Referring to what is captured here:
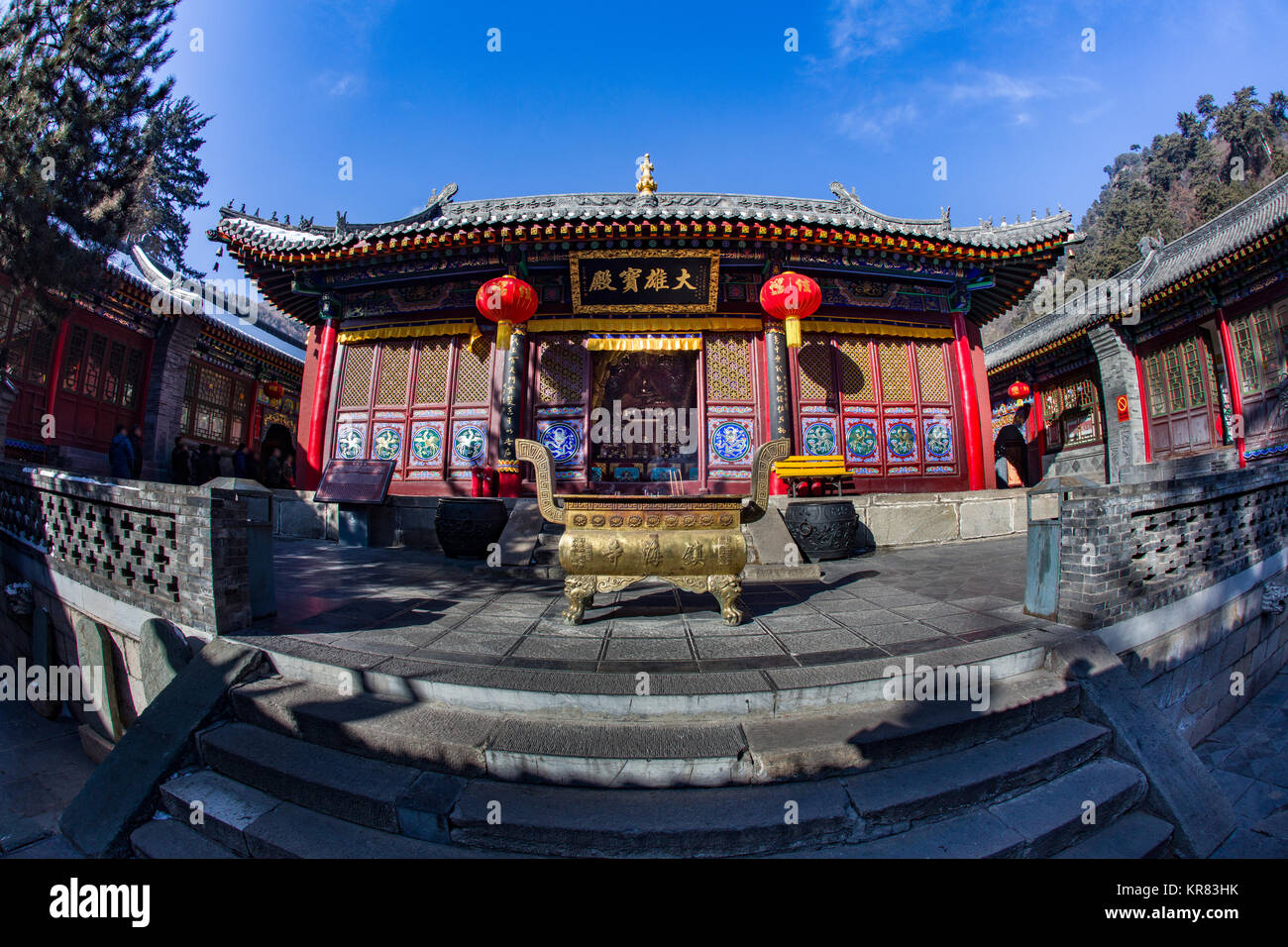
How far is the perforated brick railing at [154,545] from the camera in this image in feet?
10.1

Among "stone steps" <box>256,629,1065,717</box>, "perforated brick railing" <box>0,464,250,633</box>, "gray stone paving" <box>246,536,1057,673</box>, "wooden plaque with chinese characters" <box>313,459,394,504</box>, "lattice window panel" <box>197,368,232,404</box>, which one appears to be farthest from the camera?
"lattice window panel" <box>197,368,232,404</box>

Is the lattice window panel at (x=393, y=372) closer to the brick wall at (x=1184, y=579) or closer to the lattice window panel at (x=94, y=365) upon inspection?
the lattice window panel at (x=94, y=365)

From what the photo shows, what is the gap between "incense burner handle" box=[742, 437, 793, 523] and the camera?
12.2 ft

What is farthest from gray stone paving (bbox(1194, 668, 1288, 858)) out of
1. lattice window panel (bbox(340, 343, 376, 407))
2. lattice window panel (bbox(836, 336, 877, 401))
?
lattice window panel (bbox(340, 343, 376, 407))

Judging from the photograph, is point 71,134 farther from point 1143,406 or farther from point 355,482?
point 1143,406

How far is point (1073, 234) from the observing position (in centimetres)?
862

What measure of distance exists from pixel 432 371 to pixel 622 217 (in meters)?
4.29

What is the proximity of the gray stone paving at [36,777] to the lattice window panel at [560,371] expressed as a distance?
6.42m

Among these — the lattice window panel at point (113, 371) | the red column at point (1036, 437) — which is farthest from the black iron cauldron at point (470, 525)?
the red column at point (1036, 437)

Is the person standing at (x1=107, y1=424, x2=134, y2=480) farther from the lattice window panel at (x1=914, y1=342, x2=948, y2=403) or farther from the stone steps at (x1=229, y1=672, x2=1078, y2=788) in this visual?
the lattice window panel at (x1=914, y1=342, x2=948, y2=403)

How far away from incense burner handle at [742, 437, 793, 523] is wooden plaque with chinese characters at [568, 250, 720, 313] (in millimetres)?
5218

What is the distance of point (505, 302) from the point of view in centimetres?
756
